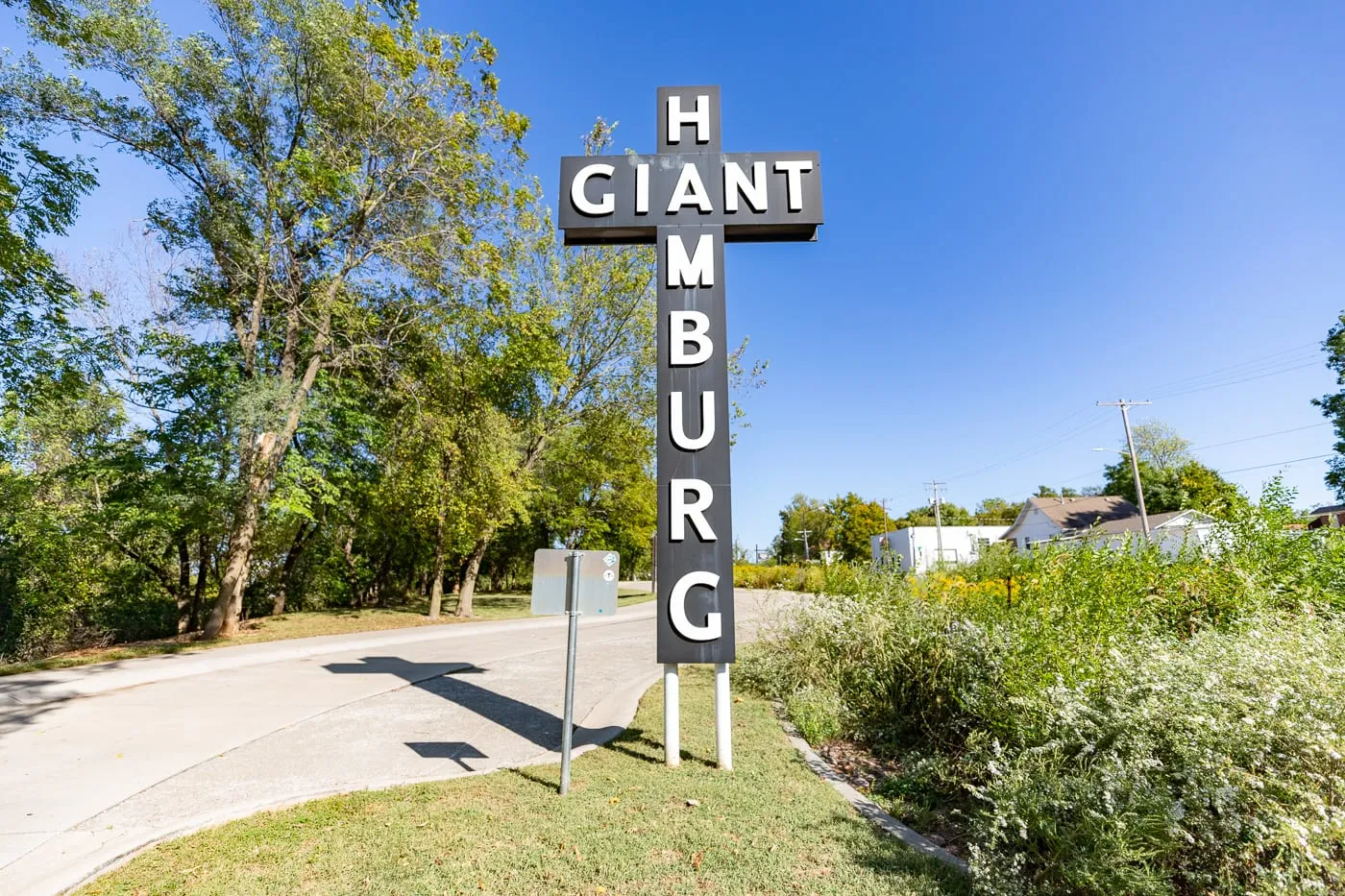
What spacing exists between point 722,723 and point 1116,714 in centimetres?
304

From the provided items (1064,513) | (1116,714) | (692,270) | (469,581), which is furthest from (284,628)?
(1064,513)

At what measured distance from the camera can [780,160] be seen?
6.32 meters

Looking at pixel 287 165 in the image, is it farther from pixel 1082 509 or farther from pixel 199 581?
pixel 1082 509

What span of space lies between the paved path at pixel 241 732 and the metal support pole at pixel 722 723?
157 centimetres

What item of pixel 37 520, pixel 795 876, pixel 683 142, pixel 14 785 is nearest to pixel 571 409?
pixel 37 520

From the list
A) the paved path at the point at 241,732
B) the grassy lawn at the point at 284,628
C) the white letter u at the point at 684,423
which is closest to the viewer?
the paved path at the point at 241,732

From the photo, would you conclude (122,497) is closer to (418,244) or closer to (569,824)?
(418,244)

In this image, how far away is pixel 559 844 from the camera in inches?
150

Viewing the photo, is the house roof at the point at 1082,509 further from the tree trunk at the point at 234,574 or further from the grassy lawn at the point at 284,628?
the tree trunk at the point at 234,574

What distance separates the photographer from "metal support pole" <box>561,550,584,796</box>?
4.71 meters

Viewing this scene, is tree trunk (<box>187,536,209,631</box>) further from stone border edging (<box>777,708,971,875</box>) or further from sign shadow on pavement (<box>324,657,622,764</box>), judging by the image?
stone border edging (<box>777,708,971,875</box>)

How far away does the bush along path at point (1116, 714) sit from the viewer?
9.69 ft

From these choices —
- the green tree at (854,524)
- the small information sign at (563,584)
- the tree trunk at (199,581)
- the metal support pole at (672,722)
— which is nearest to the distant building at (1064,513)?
the green tree at (854,524)

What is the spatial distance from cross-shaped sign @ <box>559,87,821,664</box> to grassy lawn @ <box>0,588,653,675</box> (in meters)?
11.5
